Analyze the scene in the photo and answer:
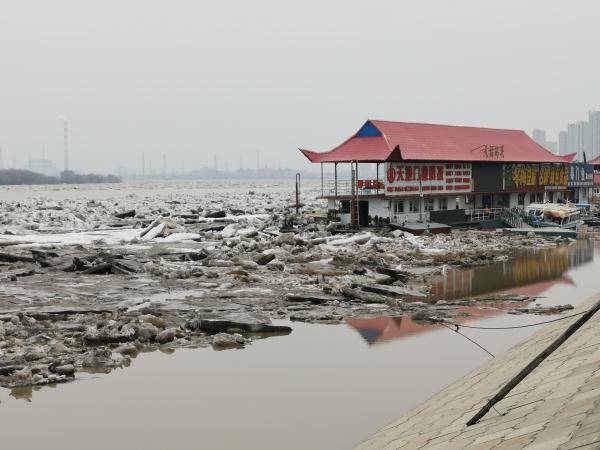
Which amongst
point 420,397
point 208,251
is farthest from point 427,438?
point 208,251

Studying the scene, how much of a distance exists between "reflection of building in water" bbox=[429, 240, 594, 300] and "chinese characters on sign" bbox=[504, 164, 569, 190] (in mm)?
14338

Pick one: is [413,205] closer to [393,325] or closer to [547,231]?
[547,231]

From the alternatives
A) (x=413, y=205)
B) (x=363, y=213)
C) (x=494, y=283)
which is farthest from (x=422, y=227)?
(x=494, y=283)

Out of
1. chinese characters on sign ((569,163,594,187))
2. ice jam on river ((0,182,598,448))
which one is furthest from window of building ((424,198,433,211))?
chinese characters on sign ((569,163,594,187))

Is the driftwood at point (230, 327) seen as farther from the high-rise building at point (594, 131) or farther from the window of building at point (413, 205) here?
the high-rise building at point (594, 131)

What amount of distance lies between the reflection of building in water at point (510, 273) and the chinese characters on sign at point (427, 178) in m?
9.04

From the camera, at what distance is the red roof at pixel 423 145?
4191 centimetres

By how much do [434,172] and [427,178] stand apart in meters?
0.88

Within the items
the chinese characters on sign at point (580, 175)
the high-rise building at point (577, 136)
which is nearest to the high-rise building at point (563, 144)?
the high-rise building at point (577, 136)

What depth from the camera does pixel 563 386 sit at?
25.5 ft

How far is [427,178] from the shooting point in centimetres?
4356

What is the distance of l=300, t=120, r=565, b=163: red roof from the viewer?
4191cm

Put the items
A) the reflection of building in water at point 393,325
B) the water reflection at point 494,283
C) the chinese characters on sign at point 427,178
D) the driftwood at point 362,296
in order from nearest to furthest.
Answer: the reflection of building in water at point 393,325, the water reflection at point 494,283, the driftwood at point 362,296, the chinese characters on sign at point 427,178

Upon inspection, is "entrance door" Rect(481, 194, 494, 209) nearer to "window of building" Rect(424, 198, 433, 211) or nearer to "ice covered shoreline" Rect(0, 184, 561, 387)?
"window of building" Rect(424, 198, 433, 211)
